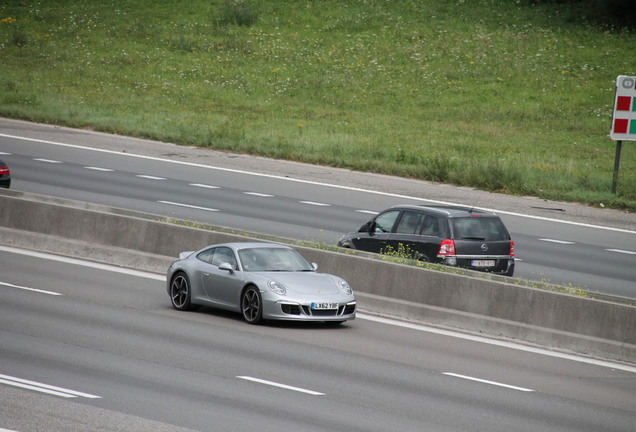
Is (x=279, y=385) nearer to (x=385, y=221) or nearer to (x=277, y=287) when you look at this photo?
(x=277, y=287)

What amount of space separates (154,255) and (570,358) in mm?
A: 9201

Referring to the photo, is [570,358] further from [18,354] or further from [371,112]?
[371,112]

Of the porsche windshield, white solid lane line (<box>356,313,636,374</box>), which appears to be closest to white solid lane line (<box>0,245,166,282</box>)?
the porsche windshield

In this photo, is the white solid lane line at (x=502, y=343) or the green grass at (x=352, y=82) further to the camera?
the green grass at (x=352, y=82)

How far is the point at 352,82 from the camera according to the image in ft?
192

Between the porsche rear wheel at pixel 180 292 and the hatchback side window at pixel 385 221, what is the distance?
5135 millimetres

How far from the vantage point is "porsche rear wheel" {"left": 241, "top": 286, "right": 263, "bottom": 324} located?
54.0 feet

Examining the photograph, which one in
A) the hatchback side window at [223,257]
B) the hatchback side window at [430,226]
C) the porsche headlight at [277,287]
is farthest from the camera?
the hatchback side window at [430,226]

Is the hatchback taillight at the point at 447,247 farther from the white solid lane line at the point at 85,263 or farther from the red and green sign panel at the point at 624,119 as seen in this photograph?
the red and green sign panel at the point at 624,119

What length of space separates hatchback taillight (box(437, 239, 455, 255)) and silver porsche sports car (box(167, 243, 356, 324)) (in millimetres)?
3129

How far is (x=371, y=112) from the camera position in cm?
5303

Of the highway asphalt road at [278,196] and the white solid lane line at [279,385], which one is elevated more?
the highway asphalt road at [278,196]

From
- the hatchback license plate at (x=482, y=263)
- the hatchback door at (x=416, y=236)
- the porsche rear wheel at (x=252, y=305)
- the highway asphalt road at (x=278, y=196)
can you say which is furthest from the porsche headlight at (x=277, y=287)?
the highway asphalt road at (x=278, y=196)

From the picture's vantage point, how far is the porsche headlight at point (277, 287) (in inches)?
641
